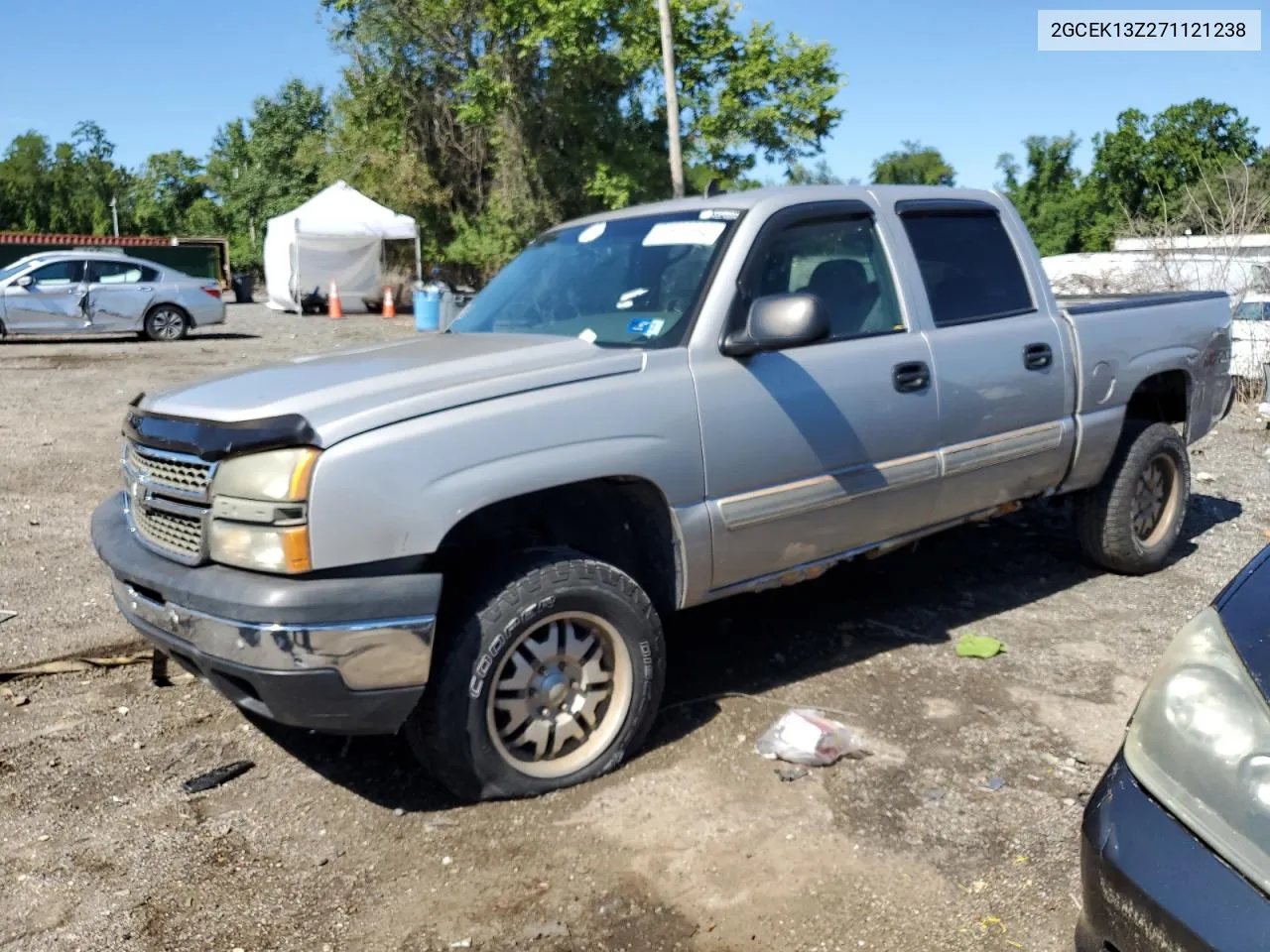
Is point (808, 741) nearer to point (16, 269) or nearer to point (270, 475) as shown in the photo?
point (270, 475)

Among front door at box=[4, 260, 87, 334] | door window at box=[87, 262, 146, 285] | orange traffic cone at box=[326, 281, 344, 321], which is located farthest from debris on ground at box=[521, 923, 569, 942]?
orange traffic cone at box=[326, 281, 344, 321]

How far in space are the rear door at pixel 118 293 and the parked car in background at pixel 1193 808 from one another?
20509 mm

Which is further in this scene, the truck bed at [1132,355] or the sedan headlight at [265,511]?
the truck bed at [1132,355]

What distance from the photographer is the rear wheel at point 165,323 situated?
67.4 ft

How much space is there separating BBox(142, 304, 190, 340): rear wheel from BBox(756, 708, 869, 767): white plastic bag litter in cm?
1924

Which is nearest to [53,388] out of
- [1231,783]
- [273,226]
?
[1231,783]

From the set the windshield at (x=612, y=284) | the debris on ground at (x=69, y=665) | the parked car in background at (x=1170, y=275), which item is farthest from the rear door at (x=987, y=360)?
the parked car in background at (x=1170, y=275)

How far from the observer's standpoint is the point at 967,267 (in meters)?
5.03

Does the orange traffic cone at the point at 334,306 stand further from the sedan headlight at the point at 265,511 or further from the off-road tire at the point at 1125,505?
the sedan headlight at the point at 265,511

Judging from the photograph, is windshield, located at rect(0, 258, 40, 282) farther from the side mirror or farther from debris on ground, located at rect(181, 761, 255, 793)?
the side mirror

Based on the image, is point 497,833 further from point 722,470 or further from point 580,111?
point 580,111

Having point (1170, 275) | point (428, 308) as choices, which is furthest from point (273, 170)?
point (1170, 275)

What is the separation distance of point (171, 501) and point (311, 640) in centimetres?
→ 75

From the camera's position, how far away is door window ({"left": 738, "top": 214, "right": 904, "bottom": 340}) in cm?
430
